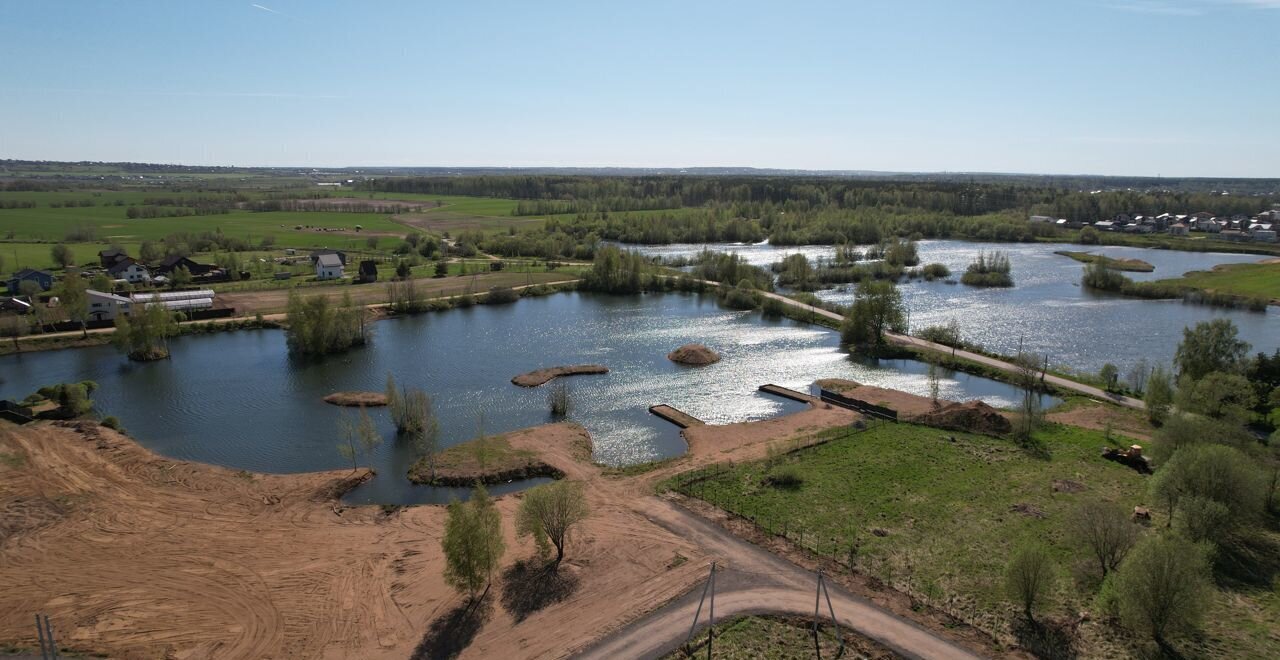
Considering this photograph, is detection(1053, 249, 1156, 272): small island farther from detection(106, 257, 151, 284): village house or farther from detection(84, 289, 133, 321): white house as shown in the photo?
detection(106, 257, 151, 284): village house

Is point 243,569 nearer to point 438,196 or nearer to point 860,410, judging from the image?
point 860,410

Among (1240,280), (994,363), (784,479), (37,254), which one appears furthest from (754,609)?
(37,254)

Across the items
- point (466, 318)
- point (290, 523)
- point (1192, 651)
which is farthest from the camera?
point (466, 318)

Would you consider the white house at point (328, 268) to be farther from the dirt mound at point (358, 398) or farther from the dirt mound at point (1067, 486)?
the dirt mound at point (1067, 486)

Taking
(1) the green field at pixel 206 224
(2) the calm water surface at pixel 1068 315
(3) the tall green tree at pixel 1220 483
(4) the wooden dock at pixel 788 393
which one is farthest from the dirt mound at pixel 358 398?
(1) the green field at pixel 206 224

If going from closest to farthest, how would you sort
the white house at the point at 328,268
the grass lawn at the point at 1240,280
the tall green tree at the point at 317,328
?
the tall green tree at the point at 317,328 < the grass lawn at the point at 1240,280 < the white house at the point at 328,268

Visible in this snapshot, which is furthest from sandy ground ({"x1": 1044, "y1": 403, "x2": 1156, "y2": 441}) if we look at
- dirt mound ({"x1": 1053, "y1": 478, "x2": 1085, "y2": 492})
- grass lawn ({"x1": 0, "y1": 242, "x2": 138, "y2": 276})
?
grass lawn ({"x1": 0, "y1": 242, "x2": 138, "y2": 276})

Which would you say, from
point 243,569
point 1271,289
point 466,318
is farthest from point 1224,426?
point 1271,289
